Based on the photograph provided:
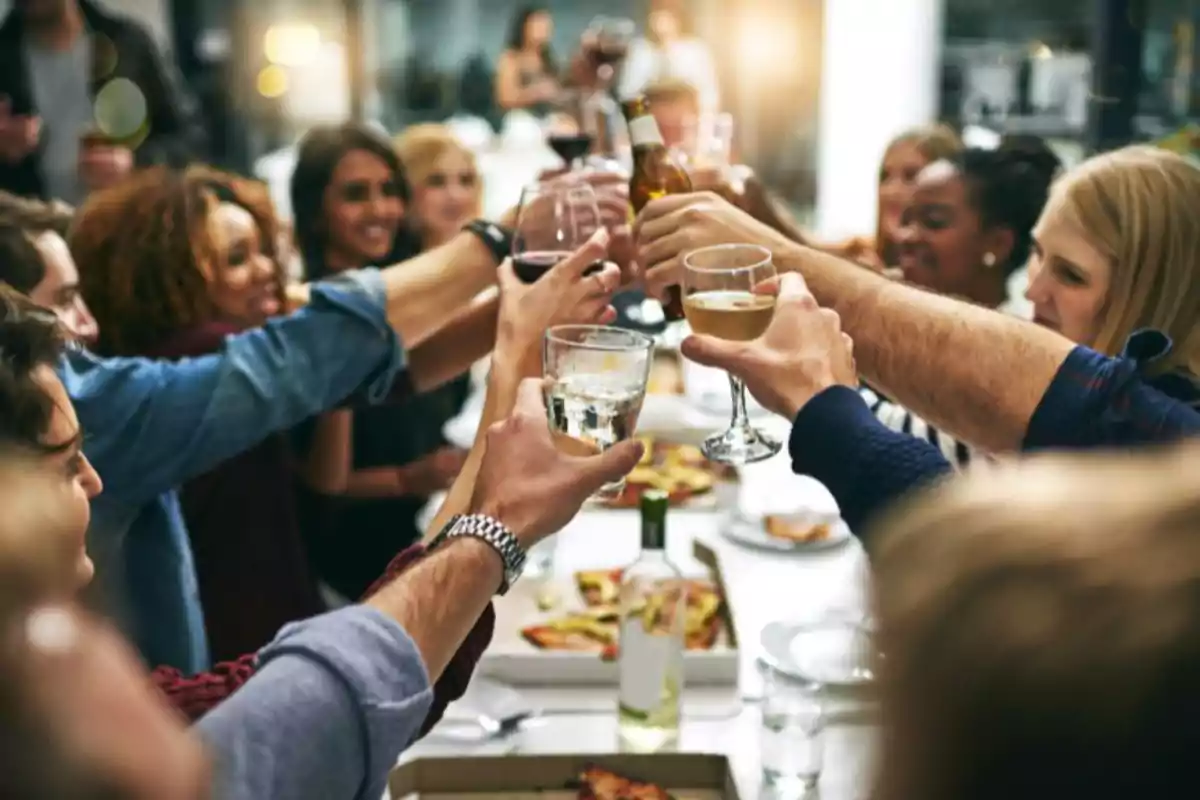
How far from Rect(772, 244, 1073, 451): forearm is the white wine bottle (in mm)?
290

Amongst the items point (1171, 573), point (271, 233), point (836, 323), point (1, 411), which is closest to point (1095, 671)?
point (1171, 573)

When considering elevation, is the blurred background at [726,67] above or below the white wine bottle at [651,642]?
above

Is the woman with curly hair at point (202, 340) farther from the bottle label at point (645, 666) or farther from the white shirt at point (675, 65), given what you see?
the white shirt at point (675, 65)

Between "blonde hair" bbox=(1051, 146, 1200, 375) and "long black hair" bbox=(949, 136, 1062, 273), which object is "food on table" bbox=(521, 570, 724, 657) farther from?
"long black hair" bbox=(949, 136, 1062, 273)

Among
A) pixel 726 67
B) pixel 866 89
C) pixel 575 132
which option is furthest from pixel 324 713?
A: pixel 726 67

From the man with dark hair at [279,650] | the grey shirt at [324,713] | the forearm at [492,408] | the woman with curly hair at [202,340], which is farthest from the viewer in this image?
the woman with curly hair at [202,340]

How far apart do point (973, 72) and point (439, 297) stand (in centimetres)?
409

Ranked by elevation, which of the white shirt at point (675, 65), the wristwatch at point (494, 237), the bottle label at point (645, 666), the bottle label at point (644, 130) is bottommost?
the bottle label at point (645, 666)

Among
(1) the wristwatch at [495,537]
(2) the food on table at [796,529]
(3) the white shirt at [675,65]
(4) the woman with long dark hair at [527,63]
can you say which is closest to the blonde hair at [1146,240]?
(2) the food on table at [796,529]

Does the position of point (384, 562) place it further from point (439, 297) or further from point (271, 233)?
point (439, 297)

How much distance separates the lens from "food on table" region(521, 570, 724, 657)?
1636 mm

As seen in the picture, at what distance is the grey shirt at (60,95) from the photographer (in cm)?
409

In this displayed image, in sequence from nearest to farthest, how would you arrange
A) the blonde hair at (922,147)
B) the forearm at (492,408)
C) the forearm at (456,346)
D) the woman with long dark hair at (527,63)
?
the forearm at (492,408), the forearm at (456,346), the blonde hair at (922,147), the woman with long dark hair at (527,63)

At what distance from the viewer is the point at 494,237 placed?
1798mm
